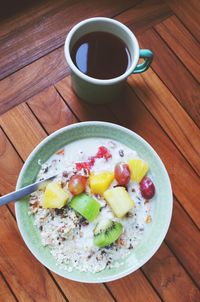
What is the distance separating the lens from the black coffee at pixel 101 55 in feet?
2.87

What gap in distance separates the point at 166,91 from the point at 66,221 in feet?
1.25

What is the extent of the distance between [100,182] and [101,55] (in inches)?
10.1

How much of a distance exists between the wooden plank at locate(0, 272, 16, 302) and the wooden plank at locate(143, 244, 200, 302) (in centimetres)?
28

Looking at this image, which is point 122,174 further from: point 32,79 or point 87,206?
point 32,79

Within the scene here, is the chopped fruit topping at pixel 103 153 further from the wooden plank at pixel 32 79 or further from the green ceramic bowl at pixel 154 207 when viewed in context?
the wooden plank at pixel 32 79

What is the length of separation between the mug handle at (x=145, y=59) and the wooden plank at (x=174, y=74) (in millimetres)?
104

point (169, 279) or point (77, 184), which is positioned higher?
point (77, 184)

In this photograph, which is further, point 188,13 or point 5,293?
point 188,13

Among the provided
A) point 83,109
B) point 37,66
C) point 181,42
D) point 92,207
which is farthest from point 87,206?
point 181,42

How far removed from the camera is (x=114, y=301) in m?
0.90

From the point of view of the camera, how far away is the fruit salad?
834 millimetres

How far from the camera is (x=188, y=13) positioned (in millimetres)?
1039

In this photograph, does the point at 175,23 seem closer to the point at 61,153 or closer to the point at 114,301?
the point at 61,153

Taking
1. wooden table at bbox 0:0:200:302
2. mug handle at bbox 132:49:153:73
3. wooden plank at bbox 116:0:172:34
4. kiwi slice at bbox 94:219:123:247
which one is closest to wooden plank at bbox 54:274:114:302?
wooden table at bbox 0:0:200:302
